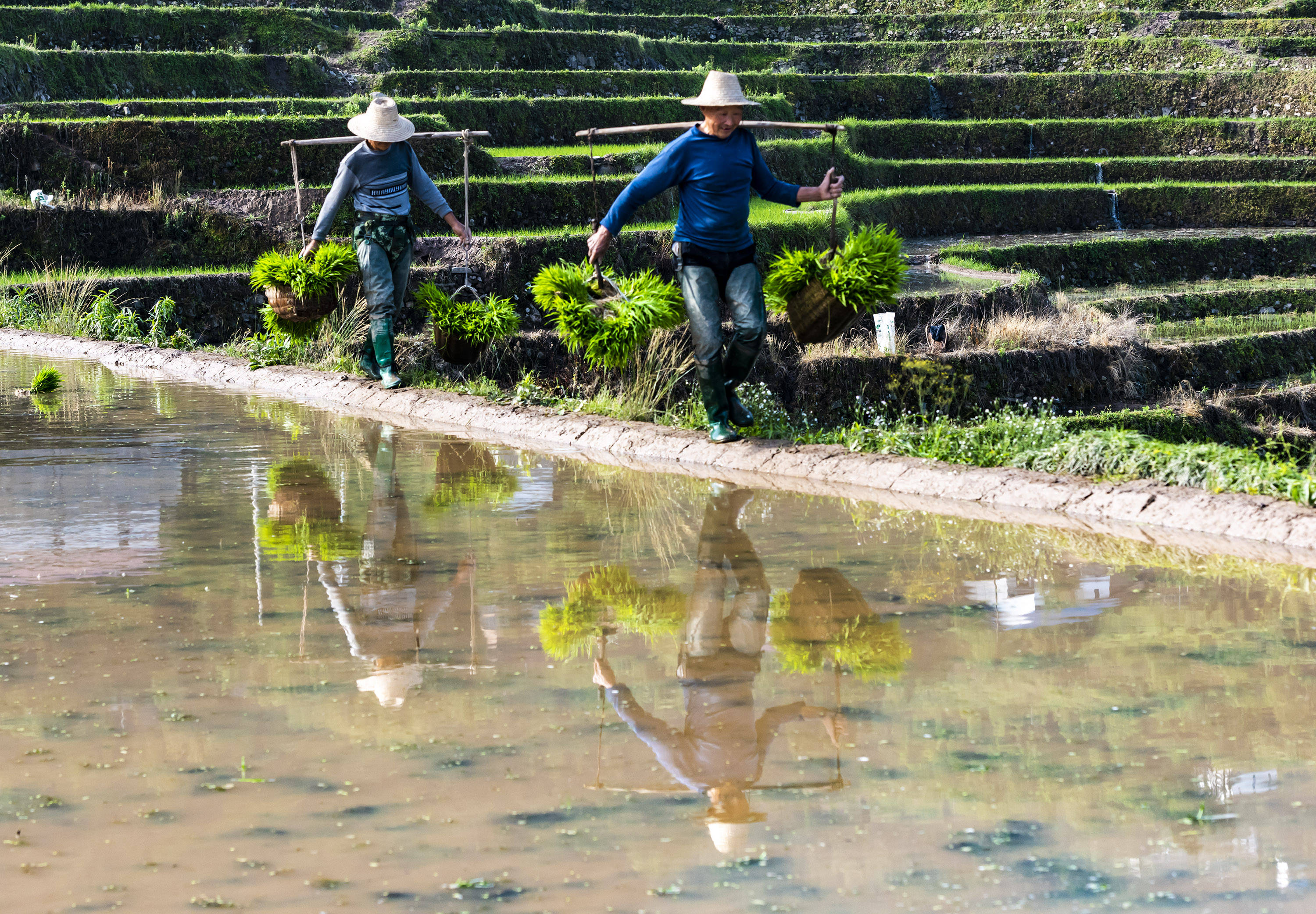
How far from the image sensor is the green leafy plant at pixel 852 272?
788cm

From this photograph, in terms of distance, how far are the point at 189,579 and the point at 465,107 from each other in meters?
24.2

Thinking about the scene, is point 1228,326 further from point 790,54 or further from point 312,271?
point 312,271

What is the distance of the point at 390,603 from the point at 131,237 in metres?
19.1

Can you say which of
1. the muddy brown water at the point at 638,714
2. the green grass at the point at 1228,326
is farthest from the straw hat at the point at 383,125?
the green grass at the point at 1228,326

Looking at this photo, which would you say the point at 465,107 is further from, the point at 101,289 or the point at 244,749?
the point at 244,749

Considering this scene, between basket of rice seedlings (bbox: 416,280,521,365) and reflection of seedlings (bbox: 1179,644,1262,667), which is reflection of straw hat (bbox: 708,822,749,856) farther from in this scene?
basket of rice seedlings (bbox: 416,280,521,365)

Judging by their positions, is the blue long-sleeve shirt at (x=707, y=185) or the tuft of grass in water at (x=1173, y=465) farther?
the blue long-sleeve shirt at (x=707, y=185)

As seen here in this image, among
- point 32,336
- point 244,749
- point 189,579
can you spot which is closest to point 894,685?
point 244,749

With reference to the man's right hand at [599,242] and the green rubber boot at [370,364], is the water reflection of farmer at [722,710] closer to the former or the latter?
the man's right hand at [599,242]

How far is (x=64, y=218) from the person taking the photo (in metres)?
21.5

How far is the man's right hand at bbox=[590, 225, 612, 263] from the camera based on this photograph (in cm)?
732

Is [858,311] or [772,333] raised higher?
[858,311]

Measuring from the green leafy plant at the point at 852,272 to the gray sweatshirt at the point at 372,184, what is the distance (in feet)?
8.17

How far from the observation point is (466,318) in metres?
9.97
